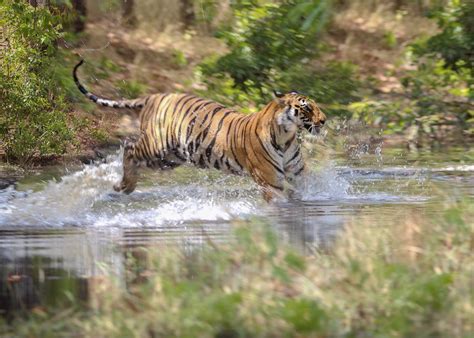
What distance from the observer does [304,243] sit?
6.97 metres

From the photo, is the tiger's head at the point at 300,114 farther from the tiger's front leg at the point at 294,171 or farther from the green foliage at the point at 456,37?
the green foliage at the point at 456,37

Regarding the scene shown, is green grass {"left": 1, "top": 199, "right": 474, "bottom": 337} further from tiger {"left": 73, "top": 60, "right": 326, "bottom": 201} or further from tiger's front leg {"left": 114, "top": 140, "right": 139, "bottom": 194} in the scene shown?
tiger's front leg {"left": 114, "top": 140, "right": 139, "bottom": 194}

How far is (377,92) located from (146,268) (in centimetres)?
1220

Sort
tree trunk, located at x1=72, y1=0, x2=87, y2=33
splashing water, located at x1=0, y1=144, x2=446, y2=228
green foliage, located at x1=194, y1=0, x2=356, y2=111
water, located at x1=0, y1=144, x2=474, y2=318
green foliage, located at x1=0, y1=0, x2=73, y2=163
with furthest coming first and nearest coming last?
tree trunk, located at x1=72, y1=0, x2=87, y2=33 < green foliage, located at x1=194, y1=0, x2=356, y2=111 < green foliage, located at x1=0, y1=0, x2=73, y2=163 < splashing water, located at x1=0, y1=144, x2=446, y2=228 < water, located at x1=0, y1=144, x2=474, y2=318

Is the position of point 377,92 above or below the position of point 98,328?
below

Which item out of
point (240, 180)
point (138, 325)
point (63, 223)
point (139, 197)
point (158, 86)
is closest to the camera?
point (138, 325)

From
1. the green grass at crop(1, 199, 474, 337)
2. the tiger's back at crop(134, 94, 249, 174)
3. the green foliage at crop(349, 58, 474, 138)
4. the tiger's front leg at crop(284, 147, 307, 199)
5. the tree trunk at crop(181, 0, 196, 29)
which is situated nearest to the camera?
the green grass at crop(1, 199, 474, 337)

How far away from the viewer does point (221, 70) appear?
51.6ft

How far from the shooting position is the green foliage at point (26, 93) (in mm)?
12930

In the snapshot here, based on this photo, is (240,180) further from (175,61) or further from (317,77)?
(175,61)

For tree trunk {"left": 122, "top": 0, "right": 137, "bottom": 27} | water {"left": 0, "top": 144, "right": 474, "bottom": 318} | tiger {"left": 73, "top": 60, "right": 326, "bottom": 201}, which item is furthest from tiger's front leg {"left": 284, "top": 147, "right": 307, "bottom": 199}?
tree trunk {"left": 122, "top": 0, "right": 137, "bottom": 27}

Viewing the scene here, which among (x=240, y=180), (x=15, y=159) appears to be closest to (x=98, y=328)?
(x=240, y=180)

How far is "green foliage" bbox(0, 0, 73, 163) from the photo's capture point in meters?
12.9

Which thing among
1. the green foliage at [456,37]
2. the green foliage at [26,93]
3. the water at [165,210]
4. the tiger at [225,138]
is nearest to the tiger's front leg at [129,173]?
the tiger at [225,138]
